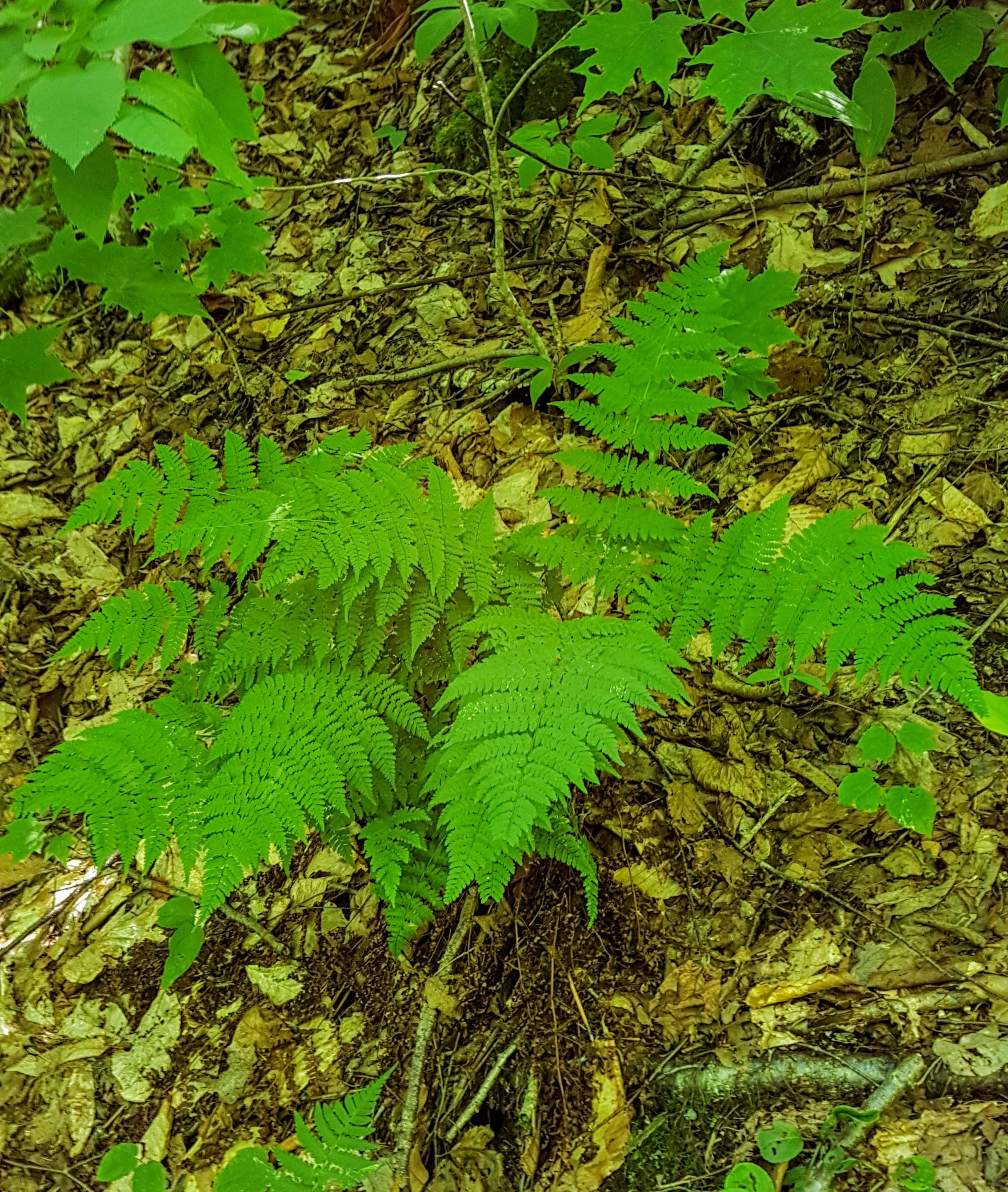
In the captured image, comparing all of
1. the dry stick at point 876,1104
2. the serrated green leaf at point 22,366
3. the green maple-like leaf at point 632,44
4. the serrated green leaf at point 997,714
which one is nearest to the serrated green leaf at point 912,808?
the serrated green leaf at point 997,714

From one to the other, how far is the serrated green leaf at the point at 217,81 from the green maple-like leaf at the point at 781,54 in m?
1.25

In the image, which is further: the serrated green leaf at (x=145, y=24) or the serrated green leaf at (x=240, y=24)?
the serrated green leaf at (x=240, y=24)

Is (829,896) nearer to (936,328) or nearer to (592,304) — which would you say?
(936,328)

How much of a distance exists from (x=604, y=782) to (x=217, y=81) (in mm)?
2234

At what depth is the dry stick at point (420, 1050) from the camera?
223 centimetres

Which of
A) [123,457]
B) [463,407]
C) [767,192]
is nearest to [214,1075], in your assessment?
[463,407]

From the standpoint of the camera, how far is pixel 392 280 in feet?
14.3

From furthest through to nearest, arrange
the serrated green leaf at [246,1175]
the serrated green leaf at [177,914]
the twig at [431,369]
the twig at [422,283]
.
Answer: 1. the twig at [422,283]
2. the twig at [431,369]
3. the serrated green leaf at [177,914]
4. the serrated green leaf at [246,1175]

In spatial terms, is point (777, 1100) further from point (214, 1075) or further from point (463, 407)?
point (463, 407)

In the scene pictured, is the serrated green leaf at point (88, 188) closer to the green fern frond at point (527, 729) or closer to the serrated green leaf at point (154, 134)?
the serrated green leaf at point (154, 134)

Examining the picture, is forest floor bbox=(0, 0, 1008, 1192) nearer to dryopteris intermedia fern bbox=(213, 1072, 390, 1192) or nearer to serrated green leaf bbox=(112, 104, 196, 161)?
dryopteris intermedia fern bbox=(213, 1072, 390, 1192)

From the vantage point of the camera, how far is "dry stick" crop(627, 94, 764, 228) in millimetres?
3848

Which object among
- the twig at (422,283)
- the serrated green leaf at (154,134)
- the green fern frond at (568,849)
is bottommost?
the green fern frond at (568,849)

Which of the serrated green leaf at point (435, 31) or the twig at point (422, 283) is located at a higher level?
the serrated green leaf at point (435, 31)
